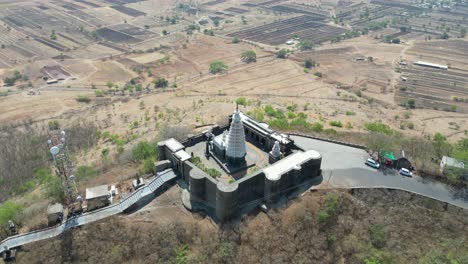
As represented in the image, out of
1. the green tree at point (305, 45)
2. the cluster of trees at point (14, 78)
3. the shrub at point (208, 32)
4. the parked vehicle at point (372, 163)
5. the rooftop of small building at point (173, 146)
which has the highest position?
the rooftop of small building at point (173, 146)

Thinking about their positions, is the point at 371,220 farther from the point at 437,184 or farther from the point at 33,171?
the point at 33,171

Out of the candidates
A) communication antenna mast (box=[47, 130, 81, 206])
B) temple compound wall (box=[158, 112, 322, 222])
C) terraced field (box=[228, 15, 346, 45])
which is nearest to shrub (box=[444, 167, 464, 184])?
temple compound wall (box=[158, 112, 322, 222])

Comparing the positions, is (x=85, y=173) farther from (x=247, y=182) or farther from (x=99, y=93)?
(x=99, y=93)

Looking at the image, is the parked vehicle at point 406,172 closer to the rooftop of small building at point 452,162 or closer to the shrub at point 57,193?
the rooftop of small building at point 452,162

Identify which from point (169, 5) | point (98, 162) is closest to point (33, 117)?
point (98, 162)

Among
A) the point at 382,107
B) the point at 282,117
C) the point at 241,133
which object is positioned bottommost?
the point at 382,107

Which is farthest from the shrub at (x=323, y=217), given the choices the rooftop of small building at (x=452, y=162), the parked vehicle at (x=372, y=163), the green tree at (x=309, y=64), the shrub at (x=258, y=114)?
the green tree at (x=309, y=64)

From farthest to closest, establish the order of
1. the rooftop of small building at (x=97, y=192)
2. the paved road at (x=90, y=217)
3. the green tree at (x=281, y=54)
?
the green tree at (x=281, y=54) < the rooftop of small building at (x=97, y=192) < the paved road at (x=90, y=217)
